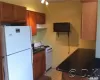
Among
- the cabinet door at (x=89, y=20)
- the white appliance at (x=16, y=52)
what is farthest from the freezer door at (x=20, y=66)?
the cabinet door at (x=89, y=20)

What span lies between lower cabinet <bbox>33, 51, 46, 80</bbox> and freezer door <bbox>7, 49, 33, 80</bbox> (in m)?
0.72

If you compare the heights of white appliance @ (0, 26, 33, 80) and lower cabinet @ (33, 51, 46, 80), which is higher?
white appliance @ (0, 26, 33, 80)

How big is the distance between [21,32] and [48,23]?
114 inches

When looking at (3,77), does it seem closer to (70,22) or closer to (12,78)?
(12,78)

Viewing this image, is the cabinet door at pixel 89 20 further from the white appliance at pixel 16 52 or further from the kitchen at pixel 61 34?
the kitchen at pixel 61 34

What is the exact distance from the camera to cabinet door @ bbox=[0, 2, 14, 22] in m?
3.29

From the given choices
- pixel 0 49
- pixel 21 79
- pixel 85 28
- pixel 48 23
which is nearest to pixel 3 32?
pixel 0 49

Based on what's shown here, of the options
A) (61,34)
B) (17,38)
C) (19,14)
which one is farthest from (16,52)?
(61,34)

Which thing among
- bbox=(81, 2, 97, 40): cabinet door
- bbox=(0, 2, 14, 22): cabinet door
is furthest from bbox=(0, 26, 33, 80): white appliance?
bbox=(81, 2, 97, 40): cabinet door

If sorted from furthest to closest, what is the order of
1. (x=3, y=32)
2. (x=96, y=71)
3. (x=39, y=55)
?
1. (x=39, y=55)
2. (x=3, y=32)
3. (x=96, y=71)

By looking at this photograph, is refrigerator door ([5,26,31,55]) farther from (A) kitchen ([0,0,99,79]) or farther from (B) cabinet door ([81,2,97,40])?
(A) kitchen ([0,0,99,79])

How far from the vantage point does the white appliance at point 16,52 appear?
3090 mm

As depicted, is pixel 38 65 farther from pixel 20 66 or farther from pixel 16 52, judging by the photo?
pixel 16 52

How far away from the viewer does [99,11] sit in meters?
2.85
